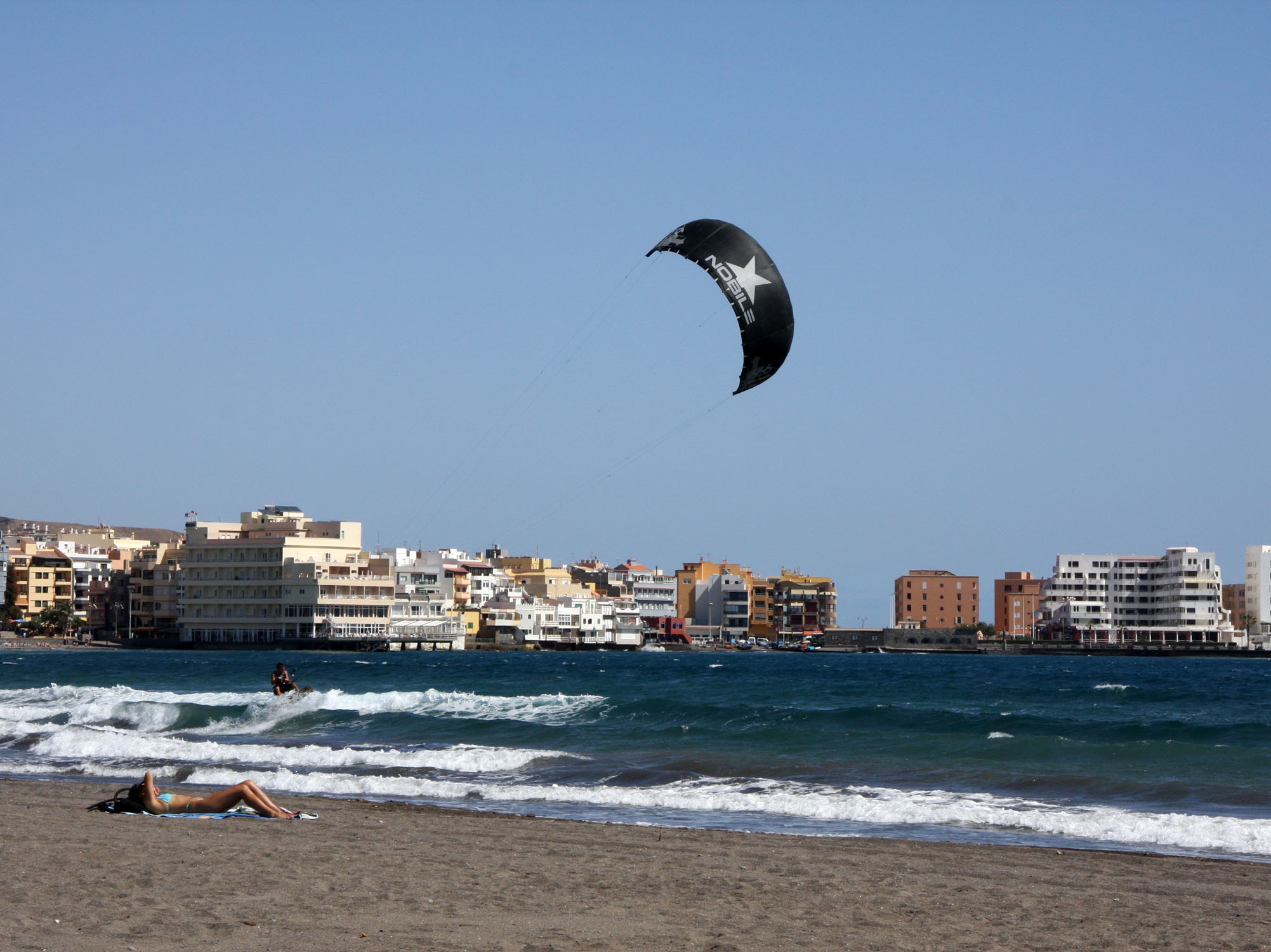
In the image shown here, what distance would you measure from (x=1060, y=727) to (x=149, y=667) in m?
48.7

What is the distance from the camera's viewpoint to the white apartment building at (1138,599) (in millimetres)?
136125

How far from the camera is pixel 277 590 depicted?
106 meters

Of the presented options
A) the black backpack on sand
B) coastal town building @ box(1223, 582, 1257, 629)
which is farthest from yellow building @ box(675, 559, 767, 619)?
the black backpack on sand

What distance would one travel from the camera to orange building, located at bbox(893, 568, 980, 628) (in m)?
164

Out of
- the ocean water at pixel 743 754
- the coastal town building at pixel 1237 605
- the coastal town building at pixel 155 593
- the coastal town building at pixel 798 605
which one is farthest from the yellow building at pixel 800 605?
the ocean water at pixel 743 754

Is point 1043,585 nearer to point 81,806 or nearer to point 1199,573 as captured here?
point 1199,573

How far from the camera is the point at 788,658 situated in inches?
4456

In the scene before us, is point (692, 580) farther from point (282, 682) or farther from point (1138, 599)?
point (282, 682)

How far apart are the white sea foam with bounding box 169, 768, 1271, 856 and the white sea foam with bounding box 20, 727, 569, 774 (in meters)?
1.73

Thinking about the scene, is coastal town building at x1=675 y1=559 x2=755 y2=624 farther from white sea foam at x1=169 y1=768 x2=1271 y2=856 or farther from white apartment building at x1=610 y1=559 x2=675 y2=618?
white sea foam at x1=169 y1=768 x2=1271 y2=856

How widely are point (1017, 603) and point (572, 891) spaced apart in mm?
155122

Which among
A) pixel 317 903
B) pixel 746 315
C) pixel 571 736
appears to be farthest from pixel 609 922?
pixel 571 736

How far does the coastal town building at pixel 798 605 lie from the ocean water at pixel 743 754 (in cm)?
11187

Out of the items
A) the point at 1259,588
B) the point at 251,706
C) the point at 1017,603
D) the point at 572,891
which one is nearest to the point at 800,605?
the point at 1017,603
